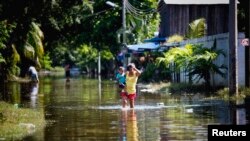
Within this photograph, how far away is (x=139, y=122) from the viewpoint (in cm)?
1897

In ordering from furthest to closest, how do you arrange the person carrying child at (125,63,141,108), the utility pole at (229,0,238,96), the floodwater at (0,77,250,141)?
the utility pole at (229,0,238,96)
the person carrying child at (125,63,141,108)
the floodwater at (0,77,250,141)

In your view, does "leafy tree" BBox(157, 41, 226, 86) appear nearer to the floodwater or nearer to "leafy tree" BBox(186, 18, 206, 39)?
the floodwater

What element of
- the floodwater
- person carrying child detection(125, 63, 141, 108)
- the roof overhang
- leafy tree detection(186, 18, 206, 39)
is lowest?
the floodwater

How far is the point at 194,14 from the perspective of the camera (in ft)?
163

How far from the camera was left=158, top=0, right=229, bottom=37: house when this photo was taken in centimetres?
4766

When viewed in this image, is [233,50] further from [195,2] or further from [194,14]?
[194,14]

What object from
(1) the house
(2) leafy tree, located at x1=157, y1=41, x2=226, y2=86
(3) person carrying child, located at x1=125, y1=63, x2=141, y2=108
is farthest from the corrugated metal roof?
(3) person carrying child, located at x1=125, y1=63, x2=141, y2=108

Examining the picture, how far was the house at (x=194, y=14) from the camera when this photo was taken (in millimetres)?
47656

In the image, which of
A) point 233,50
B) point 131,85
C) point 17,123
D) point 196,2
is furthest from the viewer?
point 196,2

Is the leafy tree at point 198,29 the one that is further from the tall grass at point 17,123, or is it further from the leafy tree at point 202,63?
the tall grass at point 17,123

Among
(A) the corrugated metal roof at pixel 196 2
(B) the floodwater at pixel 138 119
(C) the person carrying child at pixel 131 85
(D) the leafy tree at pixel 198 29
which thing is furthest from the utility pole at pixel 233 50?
(A) the corrugated metal roof at pixel 196 2

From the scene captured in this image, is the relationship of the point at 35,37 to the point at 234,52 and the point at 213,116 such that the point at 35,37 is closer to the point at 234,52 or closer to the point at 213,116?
the point at 234,52

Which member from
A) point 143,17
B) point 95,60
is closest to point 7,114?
point 143,17

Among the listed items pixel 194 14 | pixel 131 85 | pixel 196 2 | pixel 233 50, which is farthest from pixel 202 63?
pixel 194 14
